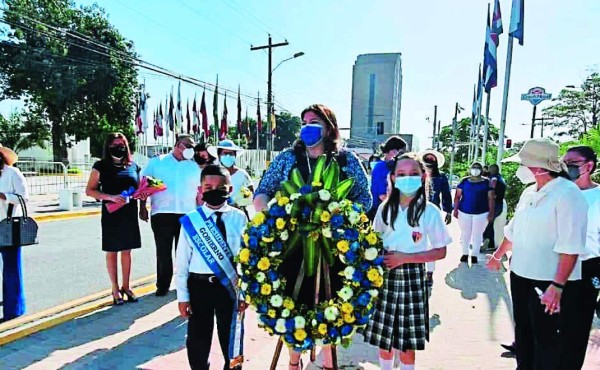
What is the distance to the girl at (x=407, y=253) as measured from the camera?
2725mm

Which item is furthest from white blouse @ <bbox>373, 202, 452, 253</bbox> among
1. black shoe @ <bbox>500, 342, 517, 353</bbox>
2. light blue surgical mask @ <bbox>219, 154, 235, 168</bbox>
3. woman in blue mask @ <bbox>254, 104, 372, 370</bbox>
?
light blue surgical mask @ <bbox>219, 154, 235, 168</bbox>

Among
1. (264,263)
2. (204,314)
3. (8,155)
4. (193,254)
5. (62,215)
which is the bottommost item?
(62,215)

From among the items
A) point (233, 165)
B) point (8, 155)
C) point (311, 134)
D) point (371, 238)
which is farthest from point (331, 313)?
point (8, 155)

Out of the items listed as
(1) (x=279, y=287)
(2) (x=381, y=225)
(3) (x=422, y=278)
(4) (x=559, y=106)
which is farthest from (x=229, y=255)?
(4) (x=559, y=106)

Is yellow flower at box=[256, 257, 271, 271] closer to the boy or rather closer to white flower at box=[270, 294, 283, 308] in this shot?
white flower at box=[270, 294, 283, 308]

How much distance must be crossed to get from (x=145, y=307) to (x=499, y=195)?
610 cm

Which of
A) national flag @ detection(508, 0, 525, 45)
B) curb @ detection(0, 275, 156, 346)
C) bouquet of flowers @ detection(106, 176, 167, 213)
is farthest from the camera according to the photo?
national flag @ detection(508, 0, 525, 45)

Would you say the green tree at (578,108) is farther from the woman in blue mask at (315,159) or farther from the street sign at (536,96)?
the woman in blue mask at (315,159)

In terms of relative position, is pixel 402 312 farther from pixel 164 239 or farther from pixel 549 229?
pixel 164 239

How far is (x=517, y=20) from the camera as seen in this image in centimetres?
943

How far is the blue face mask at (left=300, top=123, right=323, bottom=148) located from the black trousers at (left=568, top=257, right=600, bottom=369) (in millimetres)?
1955

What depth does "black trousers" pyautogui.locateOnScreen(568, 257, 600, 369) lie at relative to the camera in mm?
2861

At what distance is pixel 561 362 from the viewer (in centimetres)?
293

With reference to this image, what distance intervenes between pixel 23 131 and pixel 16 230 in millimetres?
38007
